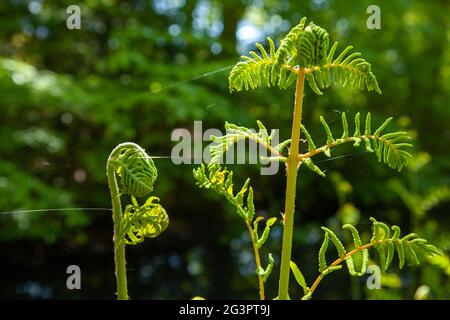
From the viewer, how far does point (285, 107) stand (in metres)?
3.63

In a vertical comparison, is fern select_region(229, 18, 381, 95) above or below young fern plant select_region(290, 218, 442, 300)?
above

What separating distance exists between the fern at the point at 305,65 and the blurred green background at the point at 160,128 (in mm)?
2751

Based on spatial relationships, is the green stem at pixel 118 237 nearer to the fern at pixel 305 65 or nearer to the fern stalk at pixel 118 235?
the fern stalk at pixel 118 235

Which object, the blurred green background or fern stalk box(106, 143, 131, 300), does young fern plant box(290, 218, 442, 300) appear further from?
the blurred green background

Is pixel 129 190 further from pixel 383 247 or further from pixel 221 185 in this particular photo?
pixel 383 247

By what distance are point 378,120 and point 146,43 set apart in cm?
194

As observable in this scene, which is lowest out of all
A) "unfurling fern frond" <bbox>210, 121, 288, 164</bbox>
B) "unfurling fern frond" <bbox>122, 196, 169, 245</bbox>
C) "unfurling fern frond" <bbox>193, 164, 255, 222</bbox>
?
"unfurling fern frond" <bbox>122, 196, 169, 245</bbox>

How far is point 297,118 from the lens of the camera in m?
0.43

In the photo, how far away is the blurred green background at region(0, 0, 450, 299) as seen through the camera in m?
3.68

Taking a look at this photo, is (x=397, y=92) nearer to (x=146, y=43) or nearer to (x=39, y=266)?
(x=146, y=43)

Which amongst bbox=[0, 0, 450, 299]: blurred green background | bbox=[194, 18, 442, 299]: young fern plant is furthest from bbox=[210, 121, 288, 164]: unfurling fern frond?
bbox=[0, 0, 450, 299]: blurred green background

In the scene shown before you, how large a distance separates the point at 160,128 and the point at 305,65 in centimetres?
391

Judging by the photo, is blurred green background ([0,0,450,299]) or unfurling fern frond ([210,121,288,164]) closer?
unfurling fern frond ([210,121,288,164])
